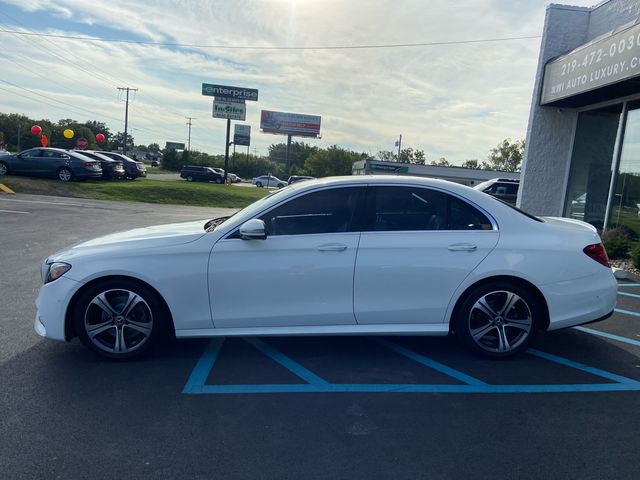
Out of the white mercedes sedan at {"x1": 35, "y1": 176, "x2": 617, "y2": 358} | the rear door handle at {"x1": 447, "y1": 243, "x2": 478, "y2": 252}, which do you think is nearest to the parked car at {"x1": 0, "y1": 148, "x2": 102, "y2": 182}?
the white mercedes sedan at {"x1": 35, "y1": 176, "x2": 617, "y2": 358}

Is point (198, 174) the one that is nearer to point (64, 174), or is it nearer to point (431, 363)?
point (64, 174)

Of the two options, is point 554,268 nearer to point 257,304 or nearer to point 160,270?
point 257,304

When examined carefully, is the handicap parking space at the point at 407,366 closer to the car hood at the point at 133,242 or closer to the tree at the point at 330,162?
the car hood at the point at 133,242

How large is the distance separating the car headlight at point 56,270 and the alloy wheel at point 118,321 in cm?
35

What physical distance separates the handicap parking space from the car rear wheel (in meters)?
22.4

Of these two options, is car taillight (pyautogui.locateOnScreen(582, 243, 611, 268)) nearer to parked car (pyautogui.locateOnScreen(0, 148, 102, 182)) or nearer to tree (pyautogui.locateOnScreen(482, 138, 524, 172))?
parked car (pyautogui.locateOnScreen(0, 148, 102, 182))

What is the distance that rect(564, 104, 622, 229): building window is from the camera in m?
11.9

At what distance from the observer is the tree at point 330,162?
264 feet

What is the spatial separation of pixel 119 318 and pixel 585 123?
1238 centimetres

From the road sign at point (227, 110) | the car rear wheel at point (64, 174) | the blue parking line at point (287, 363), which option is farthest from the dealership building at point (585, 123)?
the road sign at point (227, 110)

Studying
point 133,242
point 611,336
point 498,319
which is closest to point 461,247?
point 498,319

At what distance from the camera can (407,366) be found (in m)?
4.29

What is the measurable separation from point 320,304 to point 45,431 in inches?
85.5

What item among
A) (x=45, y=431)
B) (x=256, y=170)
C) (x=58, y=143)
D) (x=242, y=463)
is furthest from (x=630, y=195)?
(x=58, y=143)
